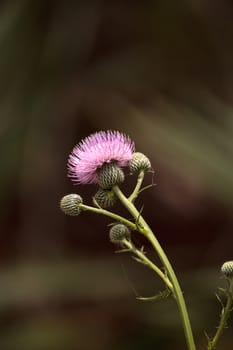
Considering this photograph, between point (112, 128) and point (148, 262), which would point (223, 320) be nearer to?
point (148, 262)

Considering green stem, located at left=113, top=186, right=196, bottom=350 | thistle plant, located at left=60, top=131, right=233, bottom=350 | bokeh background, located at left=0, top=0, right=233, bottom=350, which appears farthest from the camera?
bokeh background, located at left=0, top=0, right=233, bottom=350

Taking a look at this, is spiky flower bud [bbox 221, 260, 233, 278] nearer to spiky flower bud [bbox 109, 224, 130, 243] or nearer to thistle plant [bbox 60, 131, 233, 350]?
thistle plant [bbox 60, 131, 233, 350]

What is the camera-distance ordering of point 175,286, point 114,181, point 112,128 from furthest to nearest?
point 112,128 → point 114,181 → point 175,286

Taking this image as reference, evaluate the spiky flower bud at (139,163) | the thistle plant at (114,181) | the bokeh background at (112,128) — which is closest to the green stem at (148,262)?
the thistle plant at (114,181)

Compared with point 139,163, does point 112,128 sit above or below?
below

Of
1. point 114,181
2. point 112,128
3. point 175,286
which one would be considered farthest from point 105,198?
point 112,128

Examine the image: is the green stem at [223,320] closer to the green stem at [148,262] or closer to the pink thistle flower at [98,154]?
the green stem at [148,262]

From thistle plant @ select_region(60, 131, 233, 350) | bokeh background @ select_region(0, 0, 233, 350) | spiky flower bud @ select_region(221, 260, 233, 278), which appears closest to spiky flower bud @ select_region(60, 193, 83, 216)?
thistle plant @ select_region(60, 131, 233, 350)

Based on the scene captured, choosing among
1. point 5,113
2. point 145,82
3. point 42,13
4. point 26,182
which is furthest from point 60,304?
point 42,13
